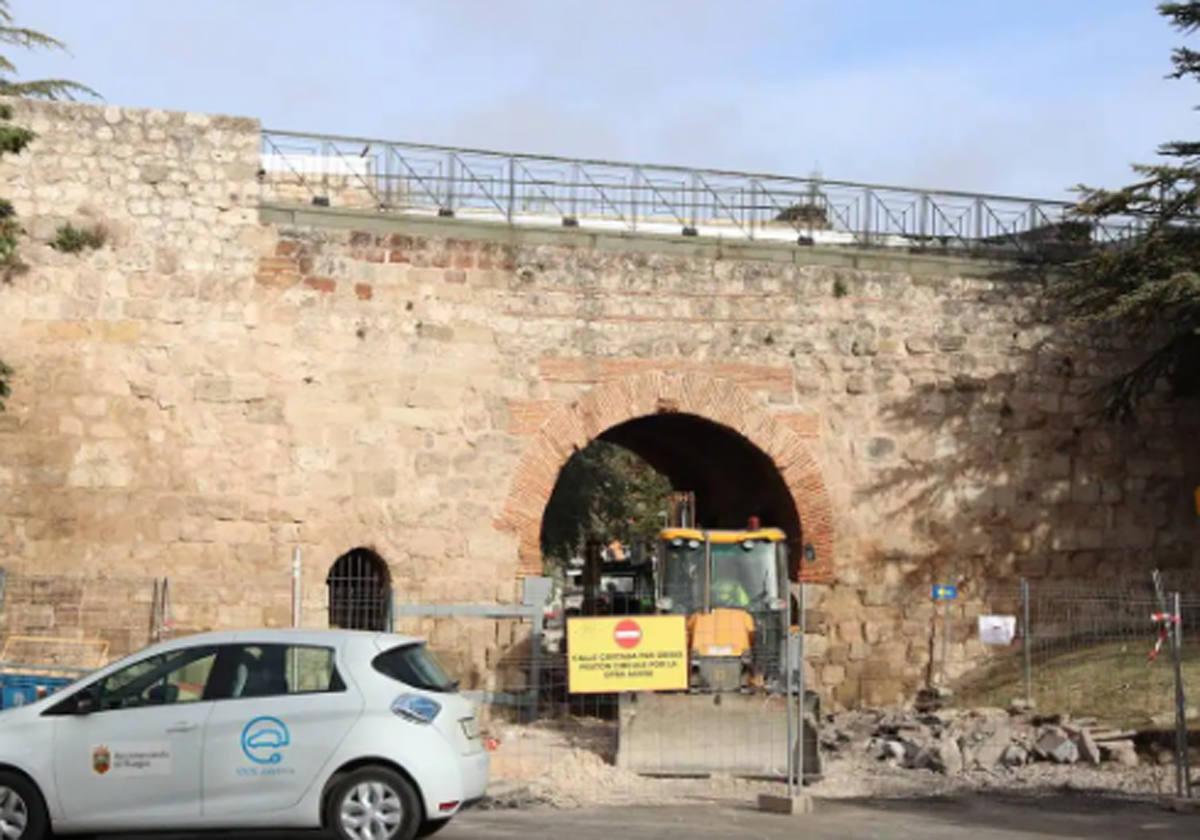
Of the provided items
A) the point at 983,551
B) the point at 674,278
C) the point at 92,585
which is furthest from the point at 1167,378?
the point at 92,585

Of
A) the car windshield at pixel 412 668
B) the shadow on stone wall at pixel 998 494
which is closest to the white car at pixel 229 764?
the car windshield at pixel 412 668

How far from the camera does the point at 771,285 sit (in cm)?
1936

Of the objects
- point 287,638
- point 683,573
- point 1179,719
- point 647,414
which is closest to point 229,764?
point 287,638

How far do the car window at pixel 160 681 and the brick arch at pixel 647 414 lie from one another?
802cm

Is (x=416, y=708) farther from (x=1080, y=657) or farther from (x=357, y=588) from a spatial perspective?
(x=1080, y=657)

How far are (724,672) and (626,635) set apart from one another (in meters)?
1.65

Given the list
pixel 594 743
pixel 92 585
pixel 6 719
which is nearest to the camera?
pixel 6 719

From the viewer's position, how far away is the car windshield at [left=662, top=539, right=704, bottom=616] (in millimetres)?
17122

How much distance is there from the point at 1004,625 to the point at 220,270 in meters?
9.40

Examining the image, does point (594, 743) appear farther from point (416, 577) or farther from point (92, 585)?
point (92, 585)

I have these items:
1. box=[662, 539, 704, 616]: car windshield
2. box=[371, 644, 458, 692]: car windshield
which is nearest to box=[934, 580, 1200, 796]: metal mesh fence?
box=[662, 539, 704, 616]: car windshield

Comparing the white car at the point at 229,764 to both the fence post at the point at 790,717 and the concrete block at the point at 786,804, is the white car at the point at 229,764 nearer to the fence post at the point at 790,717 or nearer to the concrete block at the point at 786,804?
the concrete block at the point at 786,804

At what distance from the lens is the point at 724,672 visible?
1598 cm

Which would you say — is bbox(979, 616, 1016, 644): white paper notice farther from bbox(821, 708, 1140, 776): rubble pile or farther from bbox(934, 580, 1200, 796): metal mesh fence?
bbox(821, 708, 1140, 776): rubble pile
